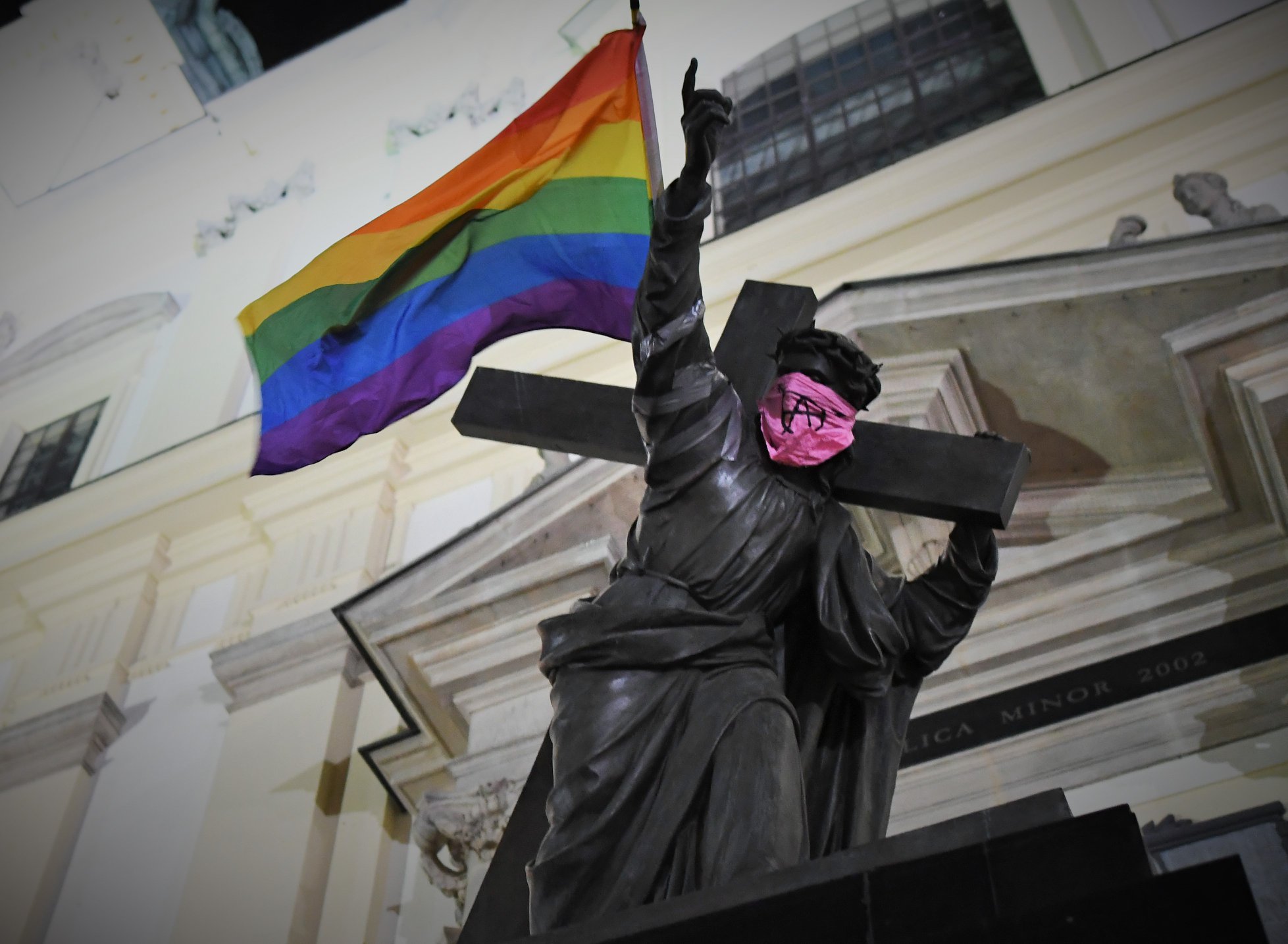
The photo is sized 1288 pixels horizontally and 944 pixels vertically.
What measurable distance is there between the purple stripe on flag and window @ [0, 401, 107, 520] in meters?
7.34

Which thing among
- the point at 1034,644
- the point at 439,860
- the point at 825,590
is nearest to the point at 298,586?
the point at 439,860

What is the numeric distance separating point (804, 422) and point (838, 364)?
171 mm

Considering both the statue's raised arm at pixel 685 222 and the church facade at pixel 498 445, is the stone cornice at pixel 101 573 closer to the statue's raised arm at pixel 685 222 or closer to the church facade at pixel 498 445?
the church facade at pixel 498 445

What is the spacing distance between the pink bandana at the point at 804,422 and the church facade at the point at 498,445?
88.9 inches

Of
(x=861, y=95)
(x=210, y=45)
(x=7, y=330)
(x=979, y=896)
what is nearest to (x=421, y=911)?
(x=979, y=896)

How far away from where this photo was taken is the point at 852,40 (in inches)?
425

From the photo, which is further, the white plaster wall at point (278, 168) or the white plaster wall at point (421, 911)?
the white plaster wall at point (278, 168)

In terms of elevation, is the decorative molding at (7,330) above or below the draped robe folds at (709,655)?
below

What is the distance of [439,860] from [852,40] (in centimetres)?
727

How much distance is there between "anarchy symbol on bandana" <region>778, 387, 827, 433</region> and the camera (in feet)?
9.45

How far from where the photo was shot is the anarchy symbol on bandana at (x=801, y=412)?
288 centimetres

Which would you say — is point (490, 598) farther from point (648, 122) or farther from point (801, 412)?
point (801, 412)

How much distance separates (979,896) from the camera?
1.79 metres

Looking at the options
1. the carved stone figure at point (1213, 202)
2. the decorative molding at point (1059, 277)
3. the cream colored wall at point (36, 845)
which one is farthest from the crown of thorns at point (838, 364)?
the cream colored wall at point (36, 845)
